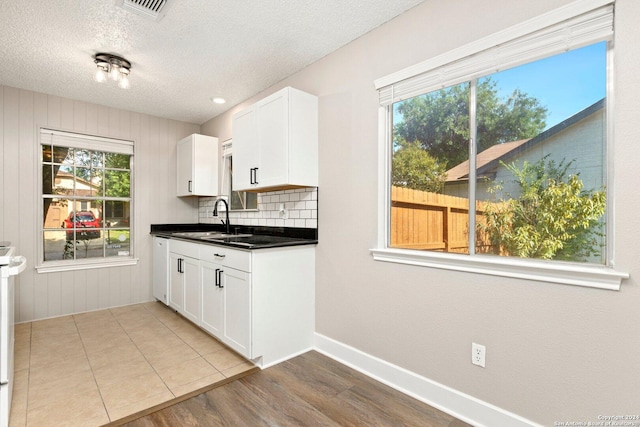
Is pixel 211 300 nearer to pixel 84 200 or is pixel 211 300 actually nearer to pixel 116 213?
pixel 116 213

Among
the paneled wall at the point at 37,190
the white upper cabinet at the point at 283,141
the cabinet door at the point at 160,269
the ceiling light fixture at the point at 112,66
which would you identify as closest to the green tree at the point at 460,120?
the white upper cabinet at the point at 283,141

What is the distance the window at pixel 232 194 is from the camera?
12.3ft

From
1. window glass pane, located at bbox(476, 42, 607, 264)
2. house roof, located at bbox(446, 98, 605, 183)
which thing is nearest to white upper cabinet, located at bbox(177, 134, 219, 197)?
house roof, located at bbox(446, 98, 605, 183)

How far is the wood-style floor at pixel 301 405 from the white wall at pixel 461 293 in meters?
0.23

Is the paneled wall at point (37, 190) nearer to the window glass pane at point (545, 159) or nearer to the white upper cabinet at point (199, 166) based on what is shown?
the white upper cabinet at point (199, 166)

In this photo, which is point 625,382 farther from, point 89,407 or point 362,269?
point 89,407

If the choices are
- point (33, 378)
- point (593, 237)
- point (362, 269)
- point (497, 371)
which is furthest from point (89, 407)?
point (593, 237)

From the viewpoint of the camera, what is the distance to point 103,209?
4.03 m

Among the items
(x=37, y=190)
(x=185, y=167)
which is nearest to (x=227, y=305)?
(x=185, y=167)

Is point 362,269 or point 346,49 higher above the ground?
point 346,49

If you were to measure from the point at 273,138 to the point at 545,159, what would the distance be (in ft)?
6.38

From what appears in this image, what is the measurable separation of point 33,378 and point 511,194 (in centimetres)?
336

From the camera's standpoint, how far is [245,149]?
3.12m

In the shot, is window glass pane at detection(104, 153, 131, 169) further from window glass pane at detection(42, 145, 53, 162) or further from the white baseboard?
the white baseboard
